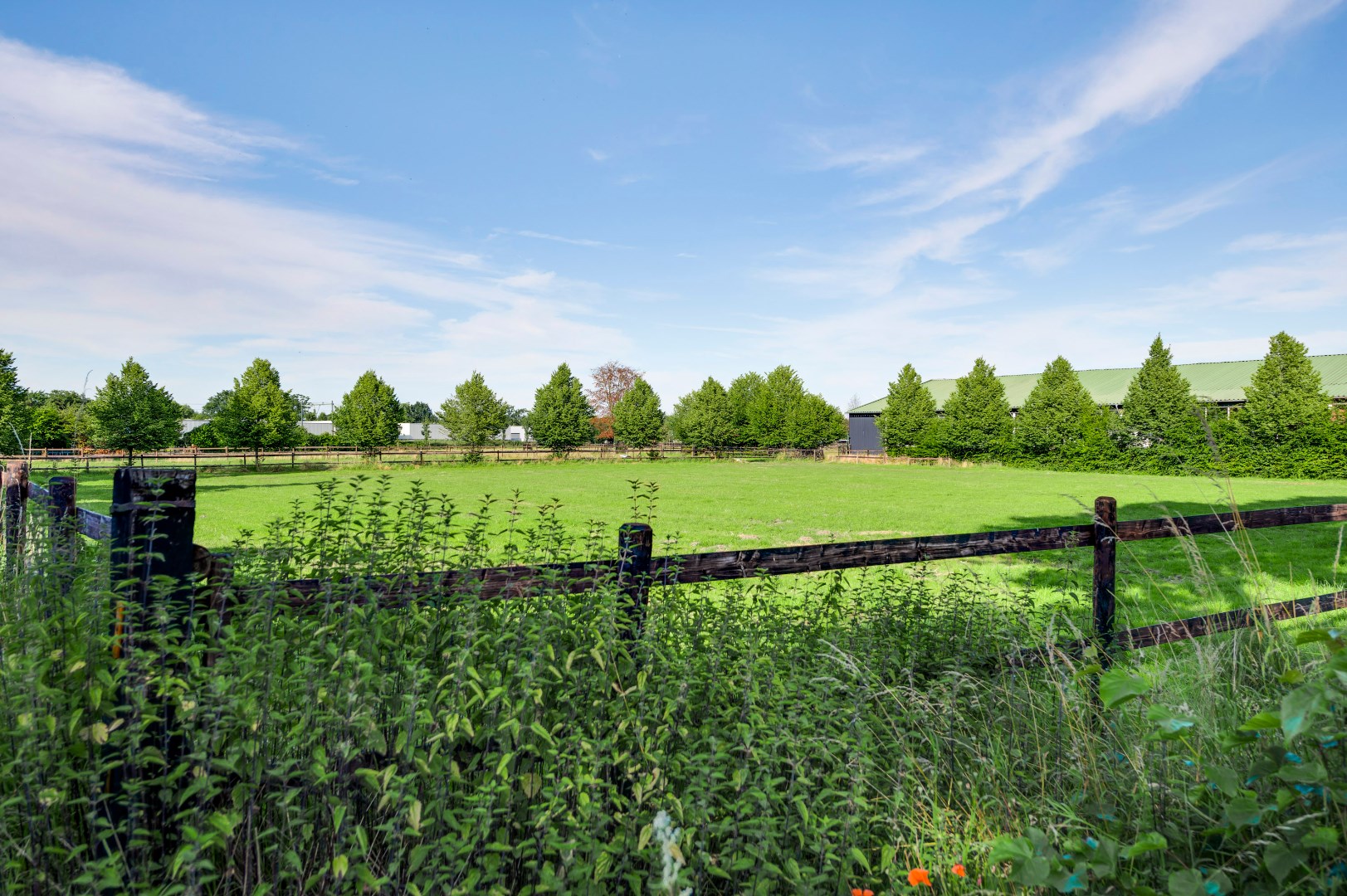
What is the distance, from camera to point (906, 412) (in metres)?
58.2

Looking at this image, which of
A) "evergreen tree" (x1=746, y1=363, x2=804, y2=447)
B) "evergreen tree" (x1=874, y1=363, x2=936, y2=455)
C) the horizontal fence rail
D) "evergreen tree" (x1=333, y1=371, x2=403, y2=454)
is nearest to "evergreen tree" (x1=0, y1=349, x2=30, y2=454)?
"evergreen tree" (x1=333, y1=371, x2=403, y2=454)

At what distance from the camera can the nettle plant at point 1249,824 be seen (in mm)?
1917

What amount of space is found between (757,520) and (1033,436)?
39.4 meters

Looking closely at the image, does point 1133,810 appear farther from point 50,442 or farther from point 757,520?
point 50,442

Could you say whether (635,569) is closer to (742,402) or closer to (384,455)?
(384,455)

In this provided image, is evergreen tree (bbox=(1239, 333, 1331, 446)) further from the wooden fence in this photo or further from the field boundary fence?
the wooden fence

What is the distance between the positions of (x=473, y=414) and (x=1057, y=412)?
42.0m

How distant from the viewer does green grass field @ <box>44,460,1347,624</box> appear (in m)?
8.66

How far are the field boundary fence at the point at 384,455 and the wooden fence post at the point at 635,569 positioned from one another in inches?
1391

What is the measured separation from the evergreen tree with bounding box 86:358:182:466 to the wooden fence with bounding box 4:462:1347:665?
2946 cm

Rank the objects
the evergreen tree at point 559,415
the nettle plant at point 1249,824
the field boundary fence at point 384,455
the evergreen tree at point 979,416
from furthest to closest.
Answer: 1. the evergreen tree at point 559,415
2. the evergreen tree at point 979,416
3. the field boundary fence at point 384,455
4. the nettle plant at point 1249,824

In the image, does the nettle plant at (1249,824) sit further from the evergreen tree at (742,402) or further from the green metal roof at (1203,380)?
the evergreen tree at (742,402)

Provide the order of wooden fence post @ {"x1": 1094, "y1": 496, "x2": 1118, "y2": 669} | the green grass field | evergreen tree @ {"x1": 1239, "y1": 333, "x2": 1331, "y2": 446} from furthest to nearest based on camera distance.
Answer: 1. evergreen tree @ {"x1": 1239, "y1": 333, "x2": 1331, "y2": 446}
2. the green grass field
3. wooden fence post @ {"x1": 1094, "y1": 496, "x2": 1118, "y2": 669}

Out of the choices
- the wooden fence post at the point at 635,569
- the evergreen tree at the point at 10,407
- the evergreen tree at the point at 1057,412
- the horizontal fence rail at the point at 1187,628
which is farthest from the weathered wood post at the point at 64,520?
the evergreen tree at the point at 1057,412
